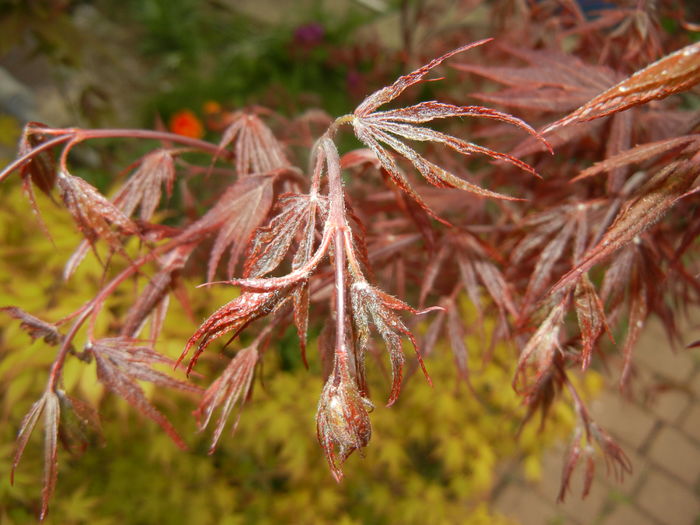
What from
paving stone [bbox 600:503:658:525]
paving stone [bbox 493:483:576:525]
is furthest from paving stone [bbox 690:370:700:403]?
paving stone [bbox 493:483:576:525]

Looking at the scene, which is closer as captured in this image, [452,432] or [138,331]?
[138,331]

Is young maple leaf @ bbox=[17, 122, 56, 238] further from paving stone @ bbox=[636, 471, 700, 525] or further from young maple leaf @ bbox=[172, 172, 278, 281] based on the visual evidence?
paving stone @ bbox=[636, 471, 700, 525]

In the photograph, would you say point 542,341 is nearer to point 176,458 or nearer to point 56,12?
point 176,458

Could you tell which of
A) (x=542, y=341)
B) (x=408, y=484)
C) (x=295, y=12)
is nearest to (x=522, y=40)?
(x=542, y=341)

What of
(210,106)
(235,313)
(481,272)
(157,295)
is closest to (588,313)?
(481,272)

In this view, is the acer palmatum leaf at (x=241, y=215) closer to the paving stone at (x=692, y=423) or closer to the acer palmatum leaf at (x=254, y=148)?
the acer palmatum leaf at (x=254, y=148)

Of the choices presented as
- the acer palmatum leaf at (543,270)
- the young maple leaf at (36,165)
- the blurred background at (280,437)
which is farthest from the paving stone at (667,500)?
the young maple leaf at (36,165)

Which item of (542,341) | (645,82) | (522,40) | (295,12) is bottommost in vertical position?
(542,341)
